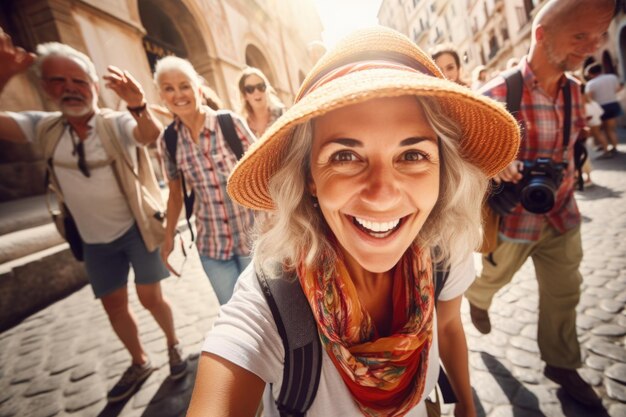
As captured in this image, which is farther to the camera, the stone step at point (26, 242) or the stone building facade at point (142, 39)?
the stone building facade at point (142, 39)

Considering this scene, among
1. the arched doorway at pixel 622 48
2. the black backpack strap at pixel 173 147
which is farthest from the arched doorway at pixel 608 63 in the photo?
the black backpack strap at pixel 173 147

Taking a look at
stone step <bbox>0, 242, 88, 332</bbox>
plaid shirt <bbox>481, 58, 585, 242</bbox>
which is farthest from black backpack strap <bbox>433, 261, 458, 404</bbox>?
stone step <bbox>0, 242, 88, 332</bbox>

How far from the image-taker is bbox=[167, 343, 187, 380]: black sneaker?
2318 millimetres

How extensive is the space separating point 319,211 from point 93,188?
192 centimetres

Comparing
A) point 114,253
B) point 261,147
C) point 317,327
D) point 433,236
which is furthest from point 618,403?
point 114,253

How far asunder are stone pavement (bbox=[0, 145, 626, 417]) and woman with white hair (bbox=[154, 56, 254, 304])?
3.57 feet

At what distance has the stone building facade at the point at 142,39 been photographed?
5.50 meters

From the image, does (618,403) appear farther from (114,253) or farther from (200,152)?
(114,253)

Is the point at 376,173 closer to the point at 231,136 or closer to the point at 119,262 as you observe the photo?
the point at 231,136

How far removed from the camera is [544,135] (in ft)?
5.61

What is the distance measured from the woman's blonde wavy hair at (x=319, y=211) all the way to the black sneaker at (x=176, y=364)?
5.90ft

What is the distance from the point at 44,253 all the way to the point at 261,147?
5063mm

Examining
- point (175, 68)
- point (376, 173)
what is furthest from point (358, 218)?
point (175, 68)

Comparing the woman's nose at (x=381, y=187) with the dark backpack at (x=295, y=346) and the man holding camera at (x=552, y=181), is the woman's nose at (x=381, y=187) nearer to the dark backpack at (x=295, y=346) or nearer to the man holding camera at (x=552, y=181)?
the dark backpack at (x=295, y=346)
